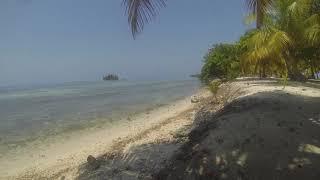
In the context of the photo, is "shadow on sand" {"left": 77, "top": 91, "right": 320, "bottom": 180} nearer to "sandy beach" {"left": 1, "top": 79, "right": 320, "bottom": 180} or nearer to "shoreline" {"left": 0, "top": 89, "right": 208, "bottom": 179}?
"sandy beach" {"left": 1, "top": 79, "right": 320, "bottom": 180}

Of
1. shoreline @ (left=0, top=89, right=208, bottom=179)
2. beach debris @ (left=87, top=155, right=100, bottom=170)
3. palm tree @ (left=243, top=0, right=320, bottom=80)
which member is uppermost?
palm tree @ (left=243, top=0, right=320, bottom=80)

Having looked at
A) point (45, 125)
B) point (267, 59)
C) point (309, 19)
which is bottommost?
point (45, 125)

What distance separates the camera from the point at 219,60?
3800 centimetres

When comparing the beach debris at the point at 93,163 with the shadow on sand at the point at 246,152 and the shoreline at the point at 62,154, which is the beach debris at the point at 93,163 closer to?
the shadow on sand at the point at 246,152

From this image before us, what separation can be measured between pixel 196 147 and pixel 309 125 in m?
1.78

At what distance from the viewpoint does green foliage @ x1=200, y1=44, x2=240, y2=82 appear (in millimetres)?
35781

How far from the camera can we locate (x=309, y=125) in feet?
23.1

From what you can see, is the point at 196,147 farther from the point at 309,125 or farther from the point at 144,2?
the point at 144,2

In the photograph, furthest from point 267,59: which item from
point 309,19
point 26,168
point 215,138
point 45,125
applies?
point 215,138

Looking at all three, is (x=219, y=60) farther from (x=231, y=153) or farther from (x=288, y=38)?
(x=231, y=153)

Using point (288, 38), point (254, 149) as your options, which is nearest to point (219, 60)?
point (288, 38)

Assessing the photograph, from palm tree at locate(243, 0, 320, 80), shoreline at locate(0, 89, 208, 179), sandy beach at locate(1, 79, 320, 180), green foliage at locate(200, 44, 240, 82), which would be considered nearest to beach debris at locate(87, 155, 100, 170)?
sandy beach at locate(1, 79, 320, 180)

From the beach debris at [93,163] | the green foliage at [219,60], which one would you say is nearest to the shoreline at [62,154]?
the beach debris at [93,163]

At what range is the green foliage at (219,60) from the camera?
35.8m
